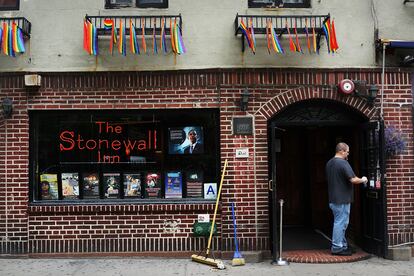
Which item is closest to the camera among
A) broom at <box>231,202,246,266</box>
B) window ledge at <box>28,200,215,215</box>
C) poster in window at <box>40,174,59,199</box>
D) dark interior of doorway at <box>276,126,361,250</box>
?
broom at <box>231,202,246,266</box>

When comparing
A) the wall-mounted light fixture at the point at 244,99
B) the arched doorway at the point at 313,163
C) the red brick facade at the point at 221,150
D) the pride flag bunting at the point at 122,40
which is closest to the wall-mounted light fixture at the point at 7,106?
the red brick facade at the point at 221,150

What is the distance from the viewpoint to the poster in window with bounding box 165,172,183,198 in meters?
8.12

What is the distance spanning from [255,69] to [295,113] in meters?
1.02

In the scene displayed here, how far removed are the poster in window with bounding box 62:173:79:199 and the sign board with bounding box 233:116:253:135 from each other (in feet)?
9.04

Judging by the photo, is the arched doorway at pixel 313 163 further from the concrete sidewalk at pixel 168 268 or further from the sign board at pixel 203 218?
the sign board at pixel 203 218

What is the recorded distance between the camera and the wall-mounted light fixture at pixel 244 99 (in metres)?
7.83

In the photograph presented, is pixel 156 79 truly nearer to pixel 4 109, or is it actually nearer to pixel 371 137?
pixel 4 109

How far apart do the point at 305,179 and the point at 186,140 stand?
3.57m

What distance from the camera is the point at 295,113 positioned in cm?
823

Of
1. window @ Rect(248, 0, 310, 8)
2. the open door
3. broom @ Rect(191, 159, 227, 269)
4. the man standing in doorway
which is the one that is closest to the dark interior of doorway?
the open door

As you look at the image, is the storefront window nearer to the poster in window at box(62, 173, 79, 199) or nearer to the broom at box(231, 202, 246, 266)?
the poster in window at box(62, 173, 79, 199)

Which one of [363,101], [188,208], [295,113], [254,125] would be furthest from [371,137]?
[188,208]

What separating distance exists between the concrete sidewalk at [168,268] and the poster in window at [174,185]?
106cm

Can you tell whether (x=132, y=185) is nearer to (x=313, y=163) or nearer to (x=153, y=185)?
(x=153, y=185)
